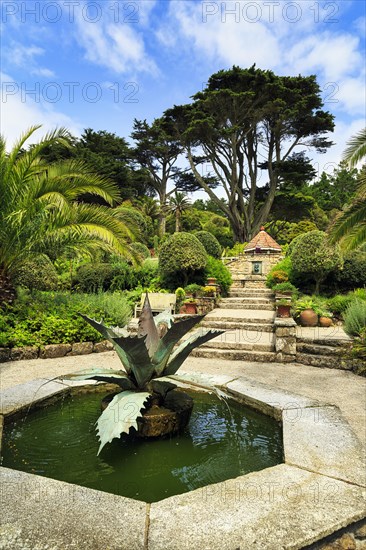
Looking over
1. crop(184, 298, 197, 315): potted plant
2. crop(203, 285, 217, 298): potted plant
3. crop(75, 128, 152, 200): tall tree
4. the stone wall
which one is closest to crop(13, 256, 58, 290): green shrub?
crop(184, 298, 197, 315): potted plant

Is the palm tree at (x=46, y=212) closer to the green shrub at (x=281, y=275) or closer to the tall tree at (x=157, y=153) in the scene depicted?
the green shrub at (x=281, y=275)

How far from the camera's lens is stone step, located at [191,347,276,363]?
636 cm

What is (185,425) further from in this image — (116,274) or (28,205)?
(116,274)

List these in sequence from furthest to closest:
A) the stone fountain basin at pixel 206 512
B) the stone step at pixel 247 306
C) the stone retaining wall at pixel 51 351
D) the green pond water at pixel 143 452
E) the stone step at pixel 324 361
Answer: the stone step at pixel 247 306, the stone retaining wall at pixel 51 351, the stone step at pixel 324 361, the green pond water at pixel 143 452, the stone fountain basin at pixel 206 512

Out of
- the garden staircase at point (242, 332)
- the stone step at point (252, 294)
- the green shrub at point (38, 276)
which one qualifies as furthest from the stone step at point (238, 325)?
the green shrub at point (38, 276)

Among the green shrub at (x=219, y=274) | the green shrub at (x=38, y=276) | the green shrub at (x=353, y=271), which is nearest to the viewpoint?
the green shrub at (x=38, y=276)

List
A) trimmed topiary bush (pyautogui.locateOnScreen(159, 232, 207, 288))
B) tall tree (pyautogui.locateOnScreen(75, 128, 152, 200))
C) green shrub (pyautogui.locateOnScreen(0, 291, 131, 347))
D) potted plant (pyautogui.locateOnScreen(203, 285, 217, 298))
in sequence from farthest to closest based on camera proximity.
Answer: tall tree (pyautogui.locateOnScreen(75, 128, 152, 200)) < trimmed topiary bush (pyautogui.locateOnScreen(159, 232, 207, 288)) < potted plant (pyautogui.locateOnScreen(203, 285, 217, 298)) < green shrub (pyautogui.locateOnScreen(0, 291, 131, 347))

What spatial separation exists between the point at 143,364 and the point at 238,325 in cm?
615

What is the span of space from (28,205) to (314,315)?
6.82m

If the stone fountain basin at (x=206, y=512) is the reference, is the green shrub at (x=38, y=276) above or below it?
above

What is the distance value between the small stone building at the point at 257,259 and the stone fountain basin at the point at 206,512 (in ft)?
58.1

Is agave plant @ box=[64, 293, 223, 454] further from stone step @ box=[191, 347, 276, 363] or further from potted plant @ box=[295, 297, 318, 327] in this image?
potted plant @ box=[295, 297, 318, 327]

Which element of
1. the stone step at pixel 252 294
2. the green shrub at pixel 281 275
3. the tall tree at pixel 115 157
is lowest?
the stone step at pixel 252 294

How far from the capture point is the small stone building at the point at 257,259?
66.1 ft
